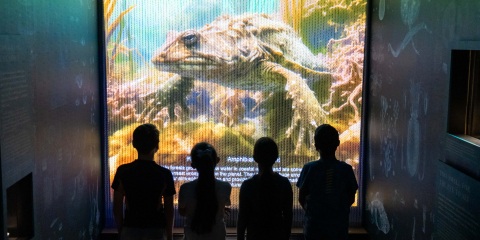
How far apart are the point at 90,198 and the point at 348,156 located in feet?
7.63

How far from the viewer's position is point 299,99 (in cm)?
383

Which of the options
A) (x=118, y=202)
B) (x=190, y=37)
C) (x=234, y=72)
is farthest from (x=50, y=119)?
(x=234, y=72)

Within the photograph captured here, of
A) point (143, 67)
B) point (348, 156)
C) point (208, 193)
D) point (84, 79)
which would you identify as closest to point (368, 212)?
point (348, 156)

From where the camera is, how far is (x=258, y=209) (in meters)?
2.11

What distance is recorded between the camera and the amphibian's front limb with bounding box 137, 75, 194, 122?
12.5ft

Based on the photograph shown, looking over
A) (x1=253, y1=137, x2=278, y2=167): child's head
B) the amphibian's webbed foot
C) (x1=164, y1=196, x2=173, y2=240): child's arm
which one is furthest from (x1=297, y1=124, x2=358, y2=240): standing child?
the amphibian's webbed foot

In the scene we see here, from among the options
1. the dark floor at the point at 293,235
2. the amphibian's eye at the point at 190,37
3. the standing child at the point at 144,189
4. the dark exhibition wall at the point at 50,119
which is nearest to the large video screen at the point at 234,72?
the amphibian's eye at the point at 190,37

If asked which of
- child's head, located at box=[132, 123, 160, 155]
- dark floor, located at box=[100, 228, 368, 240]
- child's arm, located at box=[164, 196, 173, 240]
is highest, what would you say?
child's head, located at box=[132, 123, 160, 155]

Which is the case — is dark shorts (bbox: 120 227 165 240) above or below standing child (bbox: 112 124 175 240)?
below

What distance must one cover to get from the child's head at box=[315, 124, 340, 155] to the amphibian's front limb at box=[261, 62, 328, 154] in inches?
60.9

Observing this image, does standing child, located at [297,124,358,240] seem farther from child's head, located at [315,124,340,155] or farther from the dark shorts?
the dark shorts

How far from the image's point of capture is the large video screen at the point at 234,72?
12.3ft

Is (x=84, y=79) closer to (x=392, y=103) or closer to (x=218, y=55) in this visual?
(x=218, y=55)

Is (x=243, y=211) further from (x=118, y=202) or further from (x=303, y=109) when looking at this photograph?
(x=303, y=109)
